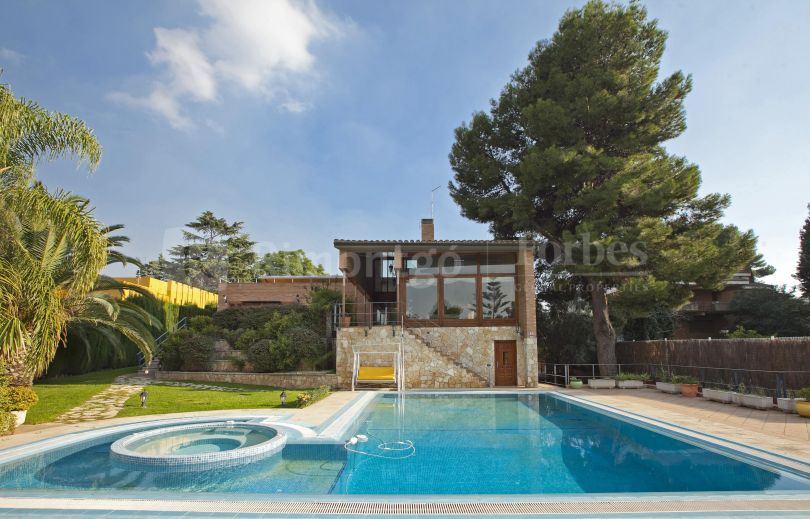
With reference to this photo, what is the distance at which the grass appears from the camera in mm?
11266

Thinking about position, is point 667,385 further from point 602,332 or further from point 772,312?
point 772,312

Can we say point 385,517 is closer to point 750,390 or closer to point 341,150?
point 750,390

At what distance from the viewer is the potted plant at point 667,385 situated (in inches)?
609

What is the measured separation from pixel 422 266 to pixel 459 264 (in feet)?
4.90

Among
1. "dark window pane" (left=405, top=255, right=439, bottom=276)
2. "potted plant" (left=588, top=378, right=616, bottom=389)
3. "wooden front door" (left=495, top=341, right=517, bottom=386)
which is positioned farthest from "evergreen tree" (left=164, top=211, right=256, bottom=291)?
"potted plant" (left=588, top=378, right=616, bottom=389)

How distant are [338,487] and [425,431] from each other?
4.11m

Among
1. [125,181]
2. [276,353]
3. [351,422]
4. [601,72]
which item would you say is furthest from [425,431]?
[601,72]

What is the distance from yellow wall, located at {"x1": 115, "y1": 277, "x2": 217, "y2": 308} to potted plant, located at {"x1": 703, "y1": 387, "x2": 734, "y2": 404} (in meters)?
24.3

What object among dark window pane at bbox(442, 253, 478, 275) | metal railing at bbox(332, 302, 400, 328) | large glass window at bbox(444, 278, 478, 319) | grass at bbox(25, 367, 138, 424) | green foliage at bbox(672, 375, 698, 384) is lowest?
grass at bbox(25, 367, 138, 424)

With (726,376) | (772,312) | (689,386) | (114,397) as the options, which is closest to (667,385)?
(689,386)

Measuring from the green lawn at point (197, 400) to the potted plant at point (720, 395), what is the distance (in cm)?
1202

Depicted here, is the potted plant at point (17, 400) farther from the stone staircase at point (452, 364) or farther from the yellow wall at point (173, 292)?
the yellow wall at point (173, 292)

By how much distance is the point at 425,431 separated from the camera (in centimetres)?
987

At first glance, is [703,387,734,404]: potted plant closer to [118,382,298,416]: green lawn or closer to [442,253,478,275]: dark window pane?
[442,253,478,275]: dark window pane
